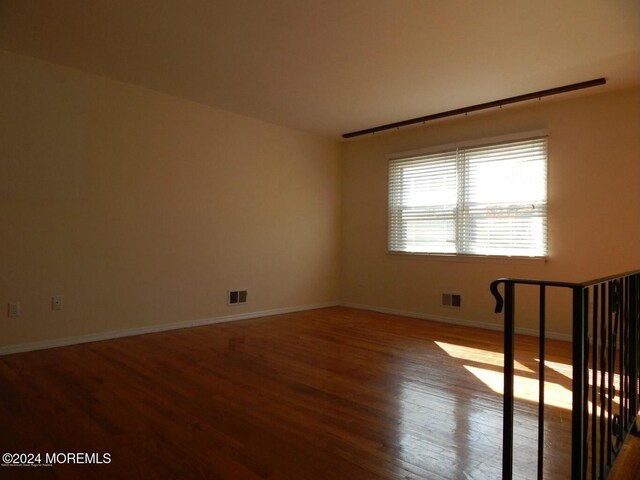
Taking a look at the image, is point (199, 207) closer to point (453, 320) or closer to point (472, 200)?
point (472, 200)

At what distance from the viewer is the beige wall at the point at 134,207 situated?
348cm

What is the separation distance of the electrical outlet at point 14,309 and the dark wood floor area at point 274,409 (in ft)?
1.16

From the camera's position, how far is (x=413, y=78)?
3.81m

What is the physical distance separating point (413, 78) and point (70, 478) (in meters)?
3.85

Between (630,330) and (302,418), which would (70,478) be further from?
(630,330)

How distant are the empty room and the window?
3 centimetres

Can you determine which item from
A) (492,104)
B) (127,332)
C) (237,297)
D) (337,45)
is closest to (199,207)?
(237,297)

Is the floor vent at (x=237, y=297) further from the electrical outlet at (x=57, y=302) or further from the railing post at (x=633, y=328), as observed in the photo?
the railing post at (x=633, y=328)

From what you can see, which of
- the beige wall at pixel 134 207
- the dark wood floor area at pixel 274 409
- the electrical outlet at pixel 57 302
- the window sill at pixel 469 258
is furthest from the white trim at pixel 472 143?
the electrical outlet at pixel 57 302

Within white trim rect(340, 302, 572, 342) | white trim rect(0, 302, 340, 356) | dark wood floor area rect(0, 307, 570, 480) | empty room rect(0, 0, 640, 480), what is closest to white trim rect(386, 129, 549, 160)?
empty room rect(0, 0, 640, 480)

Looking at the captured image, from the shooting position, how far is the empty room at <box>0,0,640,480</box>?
6.22 ft

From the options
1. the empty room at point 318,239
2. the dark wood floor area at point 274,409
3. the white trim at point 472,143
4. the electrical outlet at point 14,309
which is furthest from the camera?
the white trim at point 472,143

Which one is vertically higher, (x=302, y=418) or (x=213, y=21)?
(x=213, y=21)

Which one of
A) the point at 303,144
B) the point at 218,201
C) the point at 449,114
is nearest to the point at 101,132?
the point at 218,201
